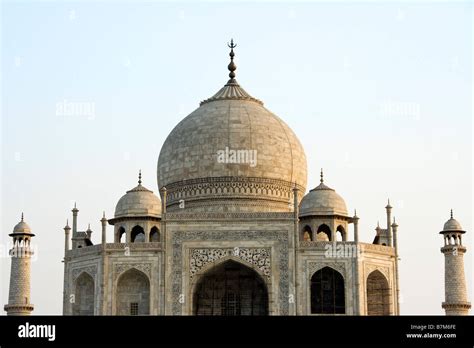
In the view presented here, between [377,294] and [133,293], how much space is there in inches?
260

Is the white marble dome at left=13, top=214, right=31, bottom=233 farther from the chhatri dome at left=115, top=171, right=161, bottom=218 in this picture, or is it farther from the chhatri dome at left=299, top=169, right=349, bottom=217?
the chhatri dome at left=299, top=169, right=349, bottom=217

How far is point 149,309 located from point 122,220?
333 centimetres

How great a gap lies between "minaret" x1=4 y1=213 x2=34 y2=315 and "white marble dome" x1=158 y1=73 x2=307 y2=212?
15.0 ft

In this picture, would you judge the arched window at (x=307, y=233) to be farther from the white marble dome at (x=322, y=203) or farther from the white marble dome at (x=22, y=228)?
the white marble dome at (x=22, y=228)

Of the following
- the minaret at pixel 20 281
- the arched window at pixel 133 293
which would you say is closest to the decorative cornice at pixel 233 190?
the arched window at pixel 133 293

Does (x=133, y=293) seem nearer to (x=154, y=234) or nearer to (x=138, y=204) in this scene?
(x=154, y=234)

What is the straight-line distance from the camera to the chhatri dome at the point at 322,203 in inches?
1157

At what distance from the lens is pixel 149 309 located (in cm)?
2727

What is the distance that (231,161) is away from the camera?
1224 inches

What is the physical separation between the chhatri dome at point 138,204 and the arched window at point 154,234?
0.45 metres

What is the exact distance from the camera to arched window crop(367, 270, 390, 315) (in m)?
28.5

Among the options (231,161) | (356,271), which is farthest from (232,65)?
(356,271)
